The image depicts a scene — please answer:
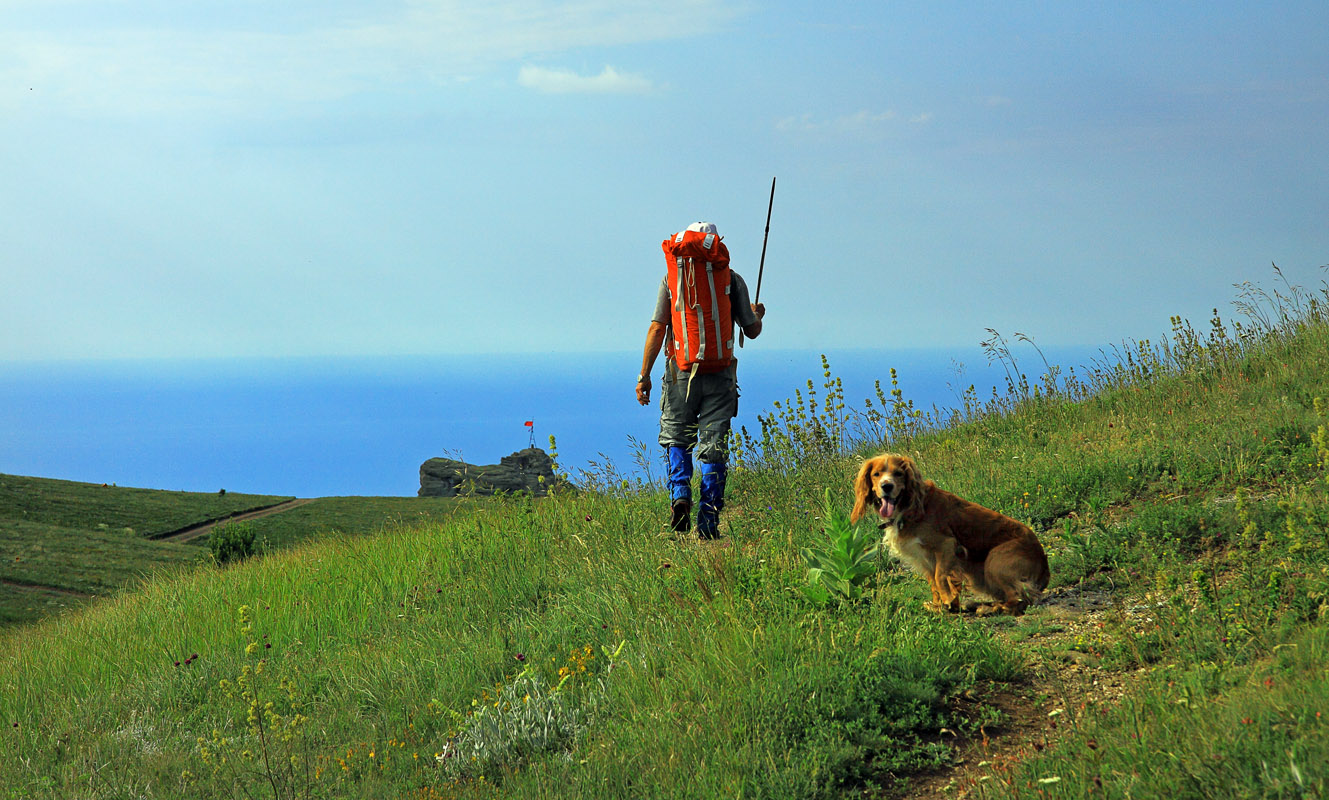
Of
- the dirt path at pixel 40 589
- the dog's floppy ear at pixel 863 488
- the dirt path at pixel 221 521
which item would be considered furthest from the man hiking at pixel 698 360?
the dirt path at pixel 221 521

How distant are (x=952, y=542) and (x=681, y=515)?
2943mm

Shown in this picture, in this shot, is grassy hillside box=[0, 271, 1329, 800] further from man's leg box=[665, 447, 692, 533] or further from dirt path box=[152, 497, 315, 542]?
dirt path box=[152, 497, 315, 542]

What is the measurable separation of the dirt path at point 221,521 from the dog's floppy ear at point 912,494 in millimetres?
24606

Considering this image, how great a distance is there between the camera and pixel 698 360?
7.51m

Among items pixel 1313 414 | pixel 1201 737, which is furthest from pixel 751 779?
pixel 1313 414

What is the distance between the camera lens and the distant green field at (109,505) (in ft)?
91.8

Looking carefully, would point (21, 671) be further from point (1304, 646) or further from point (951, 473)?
point (1304, 646)

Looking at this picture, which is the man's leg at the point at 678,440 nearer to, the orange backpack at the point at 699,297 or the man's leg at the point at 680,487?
the man's leg at the point at 680,487

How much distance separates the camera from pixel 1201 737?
3076 mm

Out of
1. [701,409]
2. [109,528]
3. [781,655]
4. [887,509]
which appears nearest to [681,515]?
[701,409]

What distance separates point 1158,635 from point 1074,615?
2.82 ft

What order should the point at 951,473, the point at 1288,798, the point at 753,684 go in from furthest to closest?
the point at 951,473 → the point at 753,684 → the point at 1288,798

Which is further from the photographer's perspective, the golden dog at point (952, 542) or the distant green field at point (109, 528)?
the distant green field at point (109, 528)

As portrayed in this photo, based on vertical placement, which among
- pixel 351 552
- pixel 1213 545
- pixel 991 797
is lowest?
pixel 991 797
